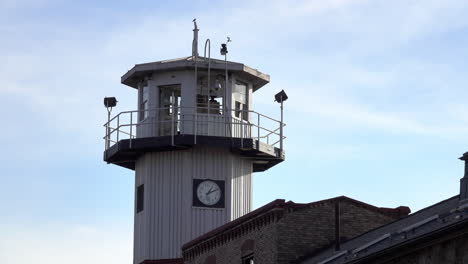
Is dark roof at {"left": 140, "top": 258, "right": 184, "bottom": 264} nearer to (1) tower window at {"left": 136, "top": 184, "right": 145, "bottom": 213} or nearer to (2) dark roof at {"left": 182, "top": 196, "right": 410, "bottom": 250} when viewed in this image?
(1) tower window at {"left": 136, "top": 184, "right": 145, "bottom": 213}

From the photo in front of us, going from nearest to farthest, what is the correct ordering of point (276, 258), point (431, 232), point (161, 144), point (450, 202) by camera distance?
point (431, 232)
point (450, 202)
point (276, 258)
point (161, 144)

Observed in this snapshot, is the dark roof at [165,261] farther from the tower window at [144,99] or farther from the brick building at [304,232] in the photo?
the tower window at [144,99]

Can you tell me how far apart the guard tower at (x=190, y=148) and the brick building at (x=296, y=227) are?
24.3ft

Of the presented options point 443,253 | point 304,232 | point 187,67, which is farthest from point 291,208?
point 187,67

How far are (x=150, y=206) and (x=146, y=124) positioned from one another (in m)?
3.27

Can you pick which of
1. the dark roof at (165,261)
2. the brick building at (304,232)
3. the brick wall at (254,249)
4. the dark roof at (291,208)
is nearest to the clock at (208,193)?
the dark roof at (165,261)

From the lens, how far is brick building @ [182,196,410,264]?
128 ft

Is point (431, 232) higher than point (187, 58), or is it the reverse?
point (187, 58)

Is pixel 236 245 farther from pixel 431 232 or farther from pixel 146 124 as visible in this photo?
pixel 431 232

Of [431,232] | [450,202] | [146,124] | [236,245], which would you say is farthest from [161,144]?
[431,232]

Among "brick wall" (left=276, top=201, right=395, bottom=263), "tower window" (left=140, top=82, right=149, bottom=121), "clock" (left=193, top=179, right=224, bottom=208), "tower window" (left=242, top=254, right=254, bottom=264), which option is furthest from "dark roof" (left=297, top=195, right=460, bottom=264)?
"tower window" (left=140, top=82, right=149, bottom=121)

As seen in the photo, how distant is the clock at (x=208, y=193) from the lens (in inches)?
1937

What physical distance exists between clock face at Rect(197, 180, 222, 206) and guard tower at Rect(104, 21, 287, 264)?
1.6 inches

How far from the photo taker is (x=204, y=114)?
4859 cm
